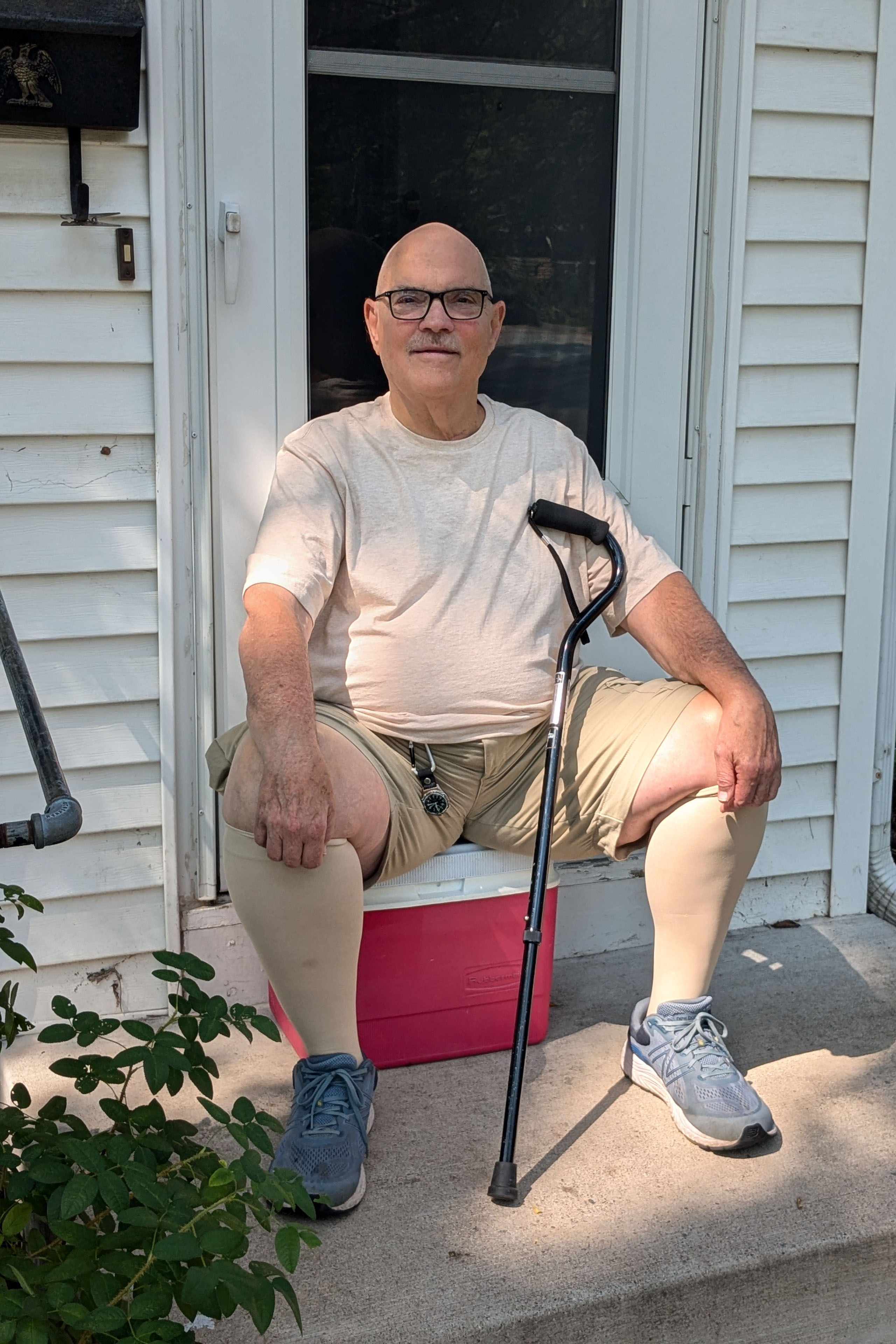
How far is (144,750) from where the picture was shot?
103 inches

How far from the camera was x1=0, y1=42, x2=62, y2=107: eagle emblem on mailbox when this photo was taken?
2248 millimetres

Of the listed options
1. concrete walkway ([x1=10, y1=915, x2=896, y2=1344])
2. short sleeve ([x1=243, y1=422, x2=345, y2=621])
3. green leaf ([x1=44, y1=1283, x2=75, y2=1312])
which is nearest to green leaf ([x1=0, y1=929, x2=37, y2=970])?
green leaf ([x1=44, y1=1283, x2=75, y2=1312])

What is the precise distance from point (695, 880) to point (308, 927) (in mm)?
682

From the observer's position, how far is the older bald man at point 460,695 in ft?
7.21

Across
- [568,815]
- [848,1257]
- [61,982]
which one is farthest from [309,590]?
[848,1257]

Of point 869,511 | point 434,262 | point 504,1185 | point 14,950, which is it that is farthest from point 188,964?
point 869,511

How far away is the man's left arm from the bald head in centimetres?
67

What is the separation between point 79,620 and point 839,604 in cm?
171

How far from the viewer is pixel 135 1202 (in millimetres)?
1657

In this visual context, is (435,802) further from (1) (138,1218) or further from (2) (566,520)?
(1) (138,1218)

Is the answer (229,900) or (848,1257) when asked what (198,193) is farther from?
(848,1257)

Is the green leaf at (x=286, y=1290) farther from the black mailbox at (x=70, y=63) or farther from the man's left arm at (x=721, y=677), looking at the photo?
the black mailbox at (x=70, y=63)

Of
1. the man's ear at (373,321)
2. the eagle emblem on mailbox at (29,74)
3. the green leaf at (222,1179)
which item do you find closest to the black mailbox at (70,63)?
the eagle emblem on mailbox at (29,74)

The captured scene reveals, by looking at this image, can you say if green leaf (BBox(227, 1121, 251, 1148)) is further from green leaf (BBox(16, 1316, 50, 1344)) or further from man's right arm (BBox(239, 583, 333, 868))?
man's right arm (BBox(239, 583, 333, 868))
